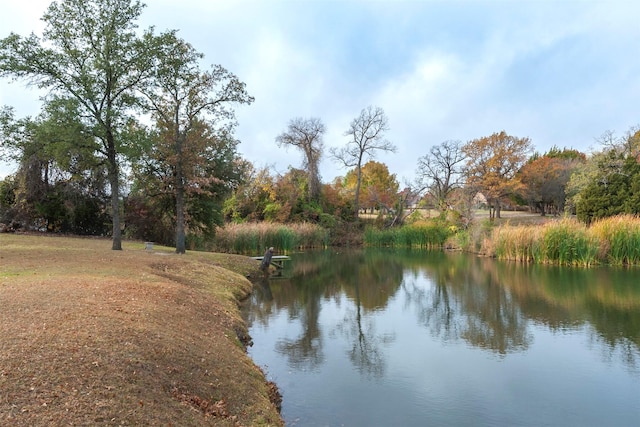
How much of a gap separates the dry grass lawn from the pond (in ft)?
3.80

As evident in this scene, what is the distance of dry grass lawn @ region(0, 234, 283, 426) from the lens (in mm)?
4145

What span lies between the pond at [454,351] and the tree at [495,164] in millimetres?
33841

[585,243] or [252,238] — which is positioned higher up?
[585,243]

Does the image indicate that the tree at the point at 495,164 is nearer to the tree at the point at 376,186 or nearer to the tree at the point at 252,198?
the tree at the point at 376,186

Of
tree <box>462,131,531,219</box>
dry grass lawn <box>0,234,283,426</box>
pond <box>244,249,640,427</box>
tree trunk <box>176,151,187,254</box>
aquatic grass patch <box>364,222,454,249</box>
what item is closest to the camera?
dry grass lawn <box>0,234,283,426</box>

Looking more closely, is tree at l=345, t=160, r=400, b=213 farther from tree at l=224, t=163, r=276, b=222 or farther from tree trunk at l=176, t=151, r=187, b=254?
tree trunk at l=176, t=151, r=187, b=254

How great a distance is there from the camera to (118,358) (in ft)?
16.8

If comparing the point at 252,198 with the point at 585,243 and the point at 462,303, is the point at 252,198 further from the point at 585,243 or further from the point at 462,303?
the point at 462,303

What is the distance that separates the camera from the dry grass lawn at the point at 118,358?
4.14 m

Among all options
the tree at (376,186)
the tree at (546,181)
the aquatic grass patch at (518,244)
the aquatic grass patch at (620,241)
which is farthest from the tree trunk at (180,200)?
the tree at (546,181)

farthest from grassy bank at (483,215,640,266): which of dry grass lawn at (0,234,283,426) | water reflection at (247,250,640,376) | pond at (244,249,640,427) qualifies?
dry grass lawn at (0,234,283,426)

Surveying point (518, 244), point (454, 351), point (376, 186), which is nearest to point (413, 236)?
point (518, 244)

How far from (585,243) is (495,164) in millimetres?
31464

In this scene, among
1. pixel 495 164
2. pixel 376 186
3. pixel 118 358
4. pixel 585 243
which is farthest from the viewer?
pixel 376 186
